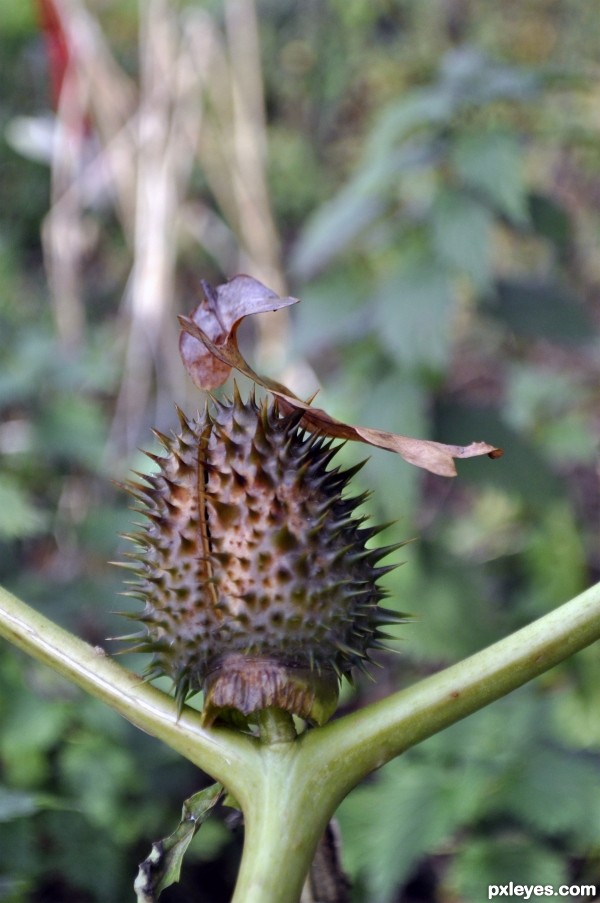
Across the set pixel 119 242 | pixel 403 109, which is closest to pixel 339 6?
pixel 119 242

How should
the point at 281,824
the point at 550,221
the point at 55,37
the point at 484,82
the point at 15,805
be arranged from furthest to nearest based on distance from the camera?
the point at 55,37 < the point at 550,221 < the point at 484,82 < the point at 15,805 < the point at 281,824

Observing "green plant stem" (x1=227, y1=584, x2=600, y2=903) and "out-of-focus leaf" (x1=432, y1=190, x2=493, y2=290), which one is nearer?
"green plant stem" (x1=227, y1=584, x2=600, y2=903)

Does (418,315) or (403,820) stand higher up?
(418,315)

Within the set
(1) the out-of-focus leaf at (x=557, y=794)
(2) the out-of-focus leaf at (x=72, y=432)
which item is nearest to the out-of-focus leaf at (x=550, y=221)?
(2) the out-of-focus leaf at (x=72, y=432)

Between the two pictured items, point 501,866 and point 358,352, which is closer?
point 501,866

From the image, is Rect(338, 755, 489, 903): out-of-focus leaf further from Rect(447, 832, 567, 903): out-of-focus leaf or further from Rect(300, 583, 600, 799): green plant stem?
Rect(300, 583, 600, 799): green plant stem

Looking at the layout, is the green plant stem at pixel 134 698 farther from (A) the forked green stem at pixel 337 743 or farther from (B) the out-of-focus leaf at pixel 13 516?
(B) the out-of-focus leaf at pixel 13 516

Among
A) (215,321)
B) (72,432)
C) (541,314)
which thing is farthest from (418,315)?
(215,321)

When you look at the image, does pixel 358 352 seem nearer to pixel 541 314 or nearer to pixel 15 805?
pixel 541 314

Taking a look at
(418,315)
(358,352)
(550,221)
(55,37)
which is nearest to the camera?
(418,315)

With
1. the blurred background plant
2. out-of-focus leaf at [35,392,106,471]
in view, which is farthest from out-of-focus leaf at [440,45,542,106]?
out-of-focus leaf at [35,392,106,471]
